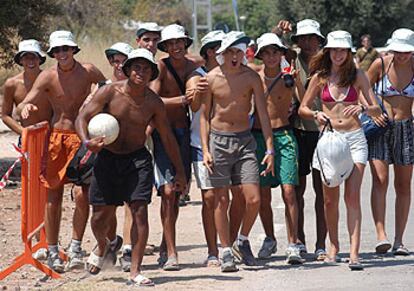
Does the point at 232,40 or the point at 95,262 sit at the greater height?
the point at 232,40

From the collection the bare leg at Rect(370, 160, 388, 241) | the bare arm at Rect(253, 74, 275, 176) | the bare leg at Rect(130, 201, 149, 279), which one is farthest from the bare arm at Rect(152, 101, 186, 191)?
the bare leg at Rect(370, 160, 388, 241)

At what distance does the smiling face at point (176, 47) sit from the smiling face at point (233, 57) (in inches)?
22.6

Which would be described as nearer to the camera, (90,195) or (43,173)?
(90,195)

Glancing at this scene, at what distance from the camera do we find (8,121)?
11.8 metres

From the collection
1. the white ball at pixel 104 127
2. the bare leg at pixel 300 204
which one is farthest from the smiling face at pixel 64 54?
the bare leg at pixel 300 204

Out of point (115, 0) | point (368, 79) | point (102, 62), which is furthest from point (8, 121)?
point (115, 0)

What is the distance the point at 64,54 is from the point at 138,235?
2095 mm

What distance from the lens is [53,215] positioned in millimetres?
10852

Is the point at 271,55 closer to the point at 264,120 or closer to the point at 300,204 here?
the point at 264,120

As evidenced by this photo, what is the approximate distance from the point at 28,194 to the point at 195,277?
5.29ft

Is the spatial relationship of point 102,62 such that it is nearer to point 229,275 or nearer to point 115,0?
point 115,0

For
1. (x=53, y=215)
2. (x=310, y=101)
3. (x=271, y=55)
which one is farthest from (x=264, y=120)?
(x=53, y=215)

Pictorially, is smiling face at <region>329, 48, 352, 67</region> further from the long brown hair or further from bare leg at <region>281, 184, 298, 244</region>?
bare leg at <region>281, 184, 298, 244</region>

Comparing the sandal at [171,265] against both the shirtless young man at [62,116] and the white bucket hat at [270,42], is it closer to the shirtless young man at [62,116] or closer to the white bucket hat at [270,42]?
the shirtless young man at [62,116]
